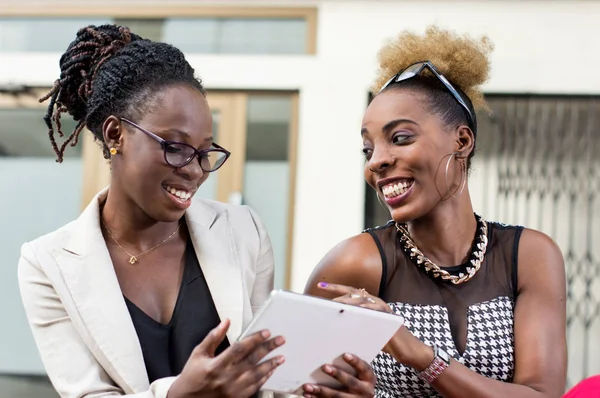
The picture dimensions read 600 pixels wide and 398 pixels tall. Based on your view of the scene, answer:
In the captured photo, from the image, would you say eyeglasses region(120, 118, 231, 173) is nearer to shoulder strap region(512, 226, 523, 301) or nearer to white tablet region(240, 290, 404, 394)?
white tablet region(240, 290, 404, 394)

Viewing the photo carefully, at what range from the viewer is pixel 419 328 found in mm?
2205

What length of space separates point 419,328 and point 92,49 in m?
1.18

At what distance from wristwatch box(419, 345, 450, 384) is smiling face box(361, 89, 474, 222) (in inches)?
15.9

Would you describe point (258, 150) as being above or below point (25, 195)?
above

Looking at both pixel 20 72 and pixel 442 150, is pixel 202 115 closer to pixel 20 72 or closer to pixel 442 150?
pixel 442 150

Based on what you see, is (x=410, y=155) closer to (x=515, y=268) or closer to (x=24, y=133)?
(x=515, y=268)

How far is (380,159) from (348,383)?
0.69 meters

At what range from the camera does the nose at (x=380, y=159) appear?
7.28 feet

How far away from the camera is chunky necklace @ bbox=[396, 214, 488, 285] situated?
2287 millimetres

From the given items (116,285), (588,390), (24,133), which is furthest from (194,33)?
(588,390)

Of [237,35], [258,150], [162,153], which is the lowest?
[258,150]

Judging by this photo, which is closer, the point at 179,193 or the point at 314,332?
the point at 314,332

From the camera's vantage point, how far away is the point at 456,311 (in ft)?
7.41

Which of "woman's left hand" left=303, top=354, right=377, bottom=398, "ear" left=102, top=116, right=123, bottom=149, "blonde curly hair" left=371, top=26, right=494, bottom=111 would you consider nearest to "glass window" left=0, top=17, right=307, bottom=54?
"blonde curly hair" left=371, top=26, right=494, bottom=111
